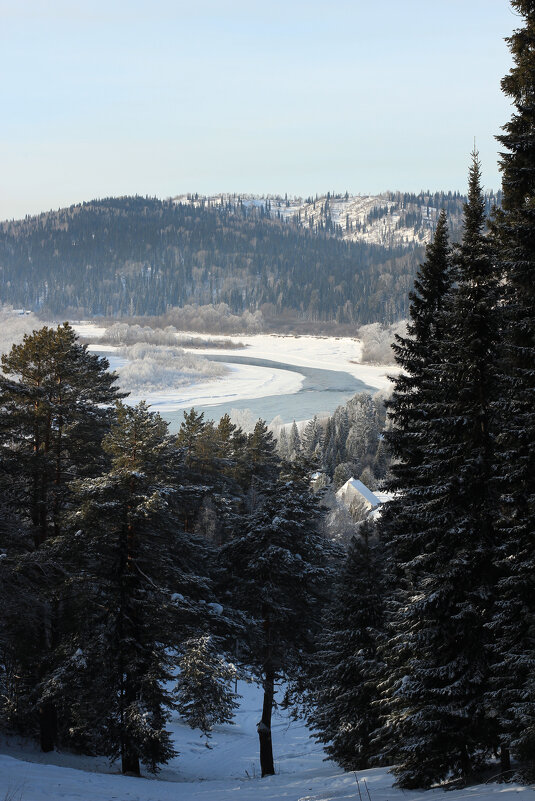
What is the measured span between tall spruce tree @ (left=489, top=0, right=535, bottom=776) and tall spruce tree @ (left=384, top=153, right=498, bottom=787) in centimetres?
35

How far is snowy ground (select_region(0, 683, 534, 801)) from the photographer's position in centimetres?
1120

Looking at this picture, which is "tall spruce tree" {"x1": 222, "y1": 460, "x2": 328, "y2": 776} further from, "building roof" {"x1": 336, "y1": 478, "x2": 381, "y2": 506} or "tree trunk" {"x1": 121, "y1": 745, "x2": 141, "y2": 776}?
"building roof" {"x1": 336, "y1": 478, "x2": 381, "y2": 506}

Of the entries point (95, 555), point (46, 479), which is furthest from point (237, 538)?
point (46, 479)

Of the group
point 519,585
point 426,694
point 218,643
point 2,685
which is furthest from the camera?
point 218,643

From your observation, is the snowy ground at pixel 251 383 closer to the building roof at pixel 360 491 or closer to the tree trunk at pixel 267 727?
the building roof at pixel 360 491

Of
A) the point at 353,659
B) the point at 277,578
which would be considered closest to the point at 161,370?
the point at 277,578

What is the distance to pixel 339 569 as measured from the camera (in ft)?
66.6

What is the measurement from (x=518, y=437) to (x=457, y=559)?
2.41 m

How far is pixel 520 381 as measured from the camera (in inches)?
419

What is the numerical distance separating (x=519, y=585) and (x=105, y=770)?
11.6 m

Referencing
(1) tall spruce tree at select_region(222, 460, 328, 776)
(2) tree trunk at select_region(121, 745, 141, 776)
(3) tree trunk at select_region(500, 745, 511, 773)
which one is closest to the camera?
(3) tree trunk at select_region(500, 745, 511, 773)

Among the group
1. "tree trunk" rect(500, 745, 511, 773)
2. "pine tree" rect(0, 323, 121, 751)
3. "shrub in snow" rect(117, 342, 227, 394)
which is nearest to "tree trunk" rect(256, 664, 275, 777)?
"pine tree" rect(0, 323, 121, 751)

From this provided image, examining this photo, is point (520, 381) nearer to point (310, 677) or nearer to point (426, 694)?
point (426, 694)

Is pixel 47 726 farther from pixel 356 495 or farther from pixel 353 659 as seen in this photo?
pixel 356 495
